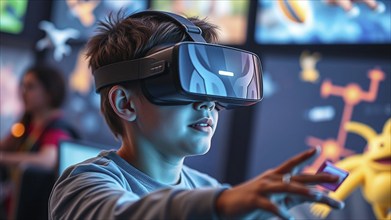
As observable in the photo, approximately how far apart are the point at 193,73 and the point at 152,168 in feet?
0.75

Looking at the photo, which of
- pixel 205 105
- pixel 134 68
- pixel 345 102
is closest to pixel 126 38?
pixel 134 68

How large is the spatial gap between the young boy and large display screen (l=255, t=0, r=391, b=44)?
732 mm

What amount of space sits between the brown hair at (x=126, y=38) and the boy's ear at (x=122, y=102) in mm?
17

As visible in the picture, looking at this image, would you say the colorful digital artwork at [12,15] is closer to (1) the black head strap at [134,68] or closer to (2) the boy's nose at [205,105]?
(1) the black head strap at [134,68]

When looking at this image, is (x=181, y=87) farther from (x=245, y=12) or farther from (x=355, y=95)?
(x=245, y=12)

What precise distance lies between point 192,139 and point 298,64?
45.2 inches

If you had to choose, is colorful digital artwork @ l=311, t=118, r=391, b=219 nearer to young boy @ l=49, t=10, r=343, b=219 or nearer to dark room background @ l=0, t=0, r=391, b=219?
dark room background @ l=0, t=0, r=391, b=219

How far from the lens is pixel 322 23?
5.78 feet

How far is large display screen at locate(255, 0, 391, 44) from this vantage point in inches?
62.7

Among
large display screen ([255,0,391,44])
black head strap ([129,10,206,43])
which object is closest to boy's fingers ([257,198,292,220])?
black head strap ([129,10,206,43])

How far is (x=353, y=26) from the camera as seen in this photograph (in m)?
1.70

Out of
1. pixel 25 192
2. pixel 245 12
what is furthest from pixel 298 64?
pixel 25 192

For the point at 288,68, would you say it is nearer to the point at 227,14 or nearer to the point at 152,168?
the point at 227,14

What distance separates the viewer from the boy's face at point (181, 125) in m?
0.84
